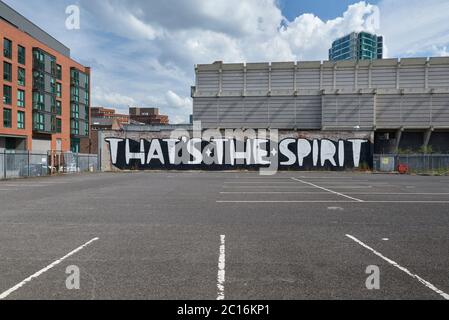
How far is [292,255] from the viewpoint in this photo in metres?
5.68

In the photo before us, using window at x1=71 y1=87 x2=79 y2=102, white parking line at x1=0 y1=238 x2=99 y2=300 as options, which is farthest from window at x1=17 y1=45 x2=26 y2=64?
white parking line at x1=0 y1=238 x2=99 y2=300

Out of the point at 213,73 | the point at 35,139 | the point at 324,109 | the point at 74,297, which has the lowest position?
the point at 74,297

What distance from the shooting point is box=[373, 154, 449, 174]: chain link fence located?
30.8m

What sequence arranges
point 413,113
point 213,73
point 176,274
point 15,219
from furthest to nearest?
point 213,73, point 413,113, point 15,219, point 176,274

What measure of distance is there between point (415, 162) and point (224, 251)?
32248mm

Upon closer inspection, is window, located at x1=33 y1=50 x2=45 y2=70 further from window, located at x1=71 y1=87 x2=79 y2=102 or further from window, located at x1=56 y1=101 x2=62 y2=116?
window, located at x1=71 y1=87 x2=79 y2=102

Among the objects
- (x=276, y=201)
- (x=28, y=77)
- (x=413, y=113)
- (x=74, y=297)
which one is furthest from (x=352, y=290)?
(x=28, y=77)

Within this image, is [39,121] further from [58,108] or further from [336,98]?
[336,98]

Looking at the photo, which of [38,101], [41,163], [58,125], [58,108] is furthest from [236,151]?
[58,108]

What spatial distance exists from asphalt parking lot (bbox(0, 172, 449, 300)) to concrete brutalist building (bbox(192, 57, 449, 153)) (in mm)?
34020

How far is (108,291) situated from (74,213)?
6187 millimetres

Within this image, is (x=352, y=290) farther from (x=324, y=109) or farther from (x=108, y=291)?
(x=324, y=109)

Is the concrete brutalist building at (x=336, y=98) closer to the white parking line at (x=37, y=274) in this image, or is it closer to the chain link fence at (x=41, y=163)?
the chain link fence at (x=41, y=163)

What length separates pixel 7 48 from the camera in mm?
45594
